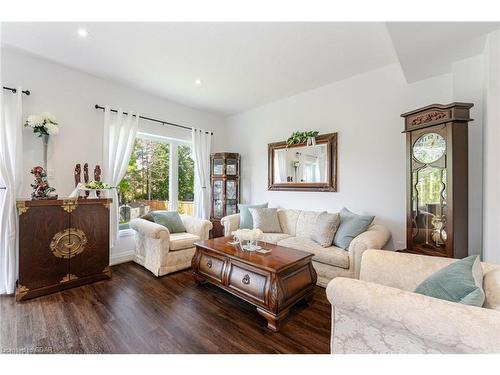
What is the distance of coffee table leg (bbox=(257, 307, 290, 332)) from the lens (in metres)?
1.76

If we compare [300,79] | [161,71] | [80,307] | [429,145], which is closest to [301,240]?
[429,145]

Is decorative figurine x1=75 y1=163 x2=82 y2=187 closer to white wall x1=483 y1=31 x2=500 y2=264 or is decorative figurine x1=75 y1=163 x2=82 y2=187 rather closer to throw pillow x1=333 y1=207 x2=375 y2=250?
throw pillow x1=333 y1=207 x2=375 y2=250

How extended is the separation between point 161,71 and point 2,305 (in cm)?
297

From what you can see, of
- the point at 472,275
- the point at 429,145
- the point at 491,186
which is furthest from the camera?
the point at 429,145

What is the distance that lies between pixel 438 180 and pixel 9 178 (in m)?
4.33

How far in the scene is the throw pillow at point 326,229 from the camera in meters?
2.72

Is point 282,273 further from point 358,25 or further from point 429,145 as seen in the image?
point 358,25

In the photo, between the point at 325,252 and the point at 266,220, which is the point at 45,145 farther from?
the point at 325,252

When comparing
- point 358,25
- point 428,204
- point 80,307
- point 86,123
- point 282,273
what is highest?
point 358,25

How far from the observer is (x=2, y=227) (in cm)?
228

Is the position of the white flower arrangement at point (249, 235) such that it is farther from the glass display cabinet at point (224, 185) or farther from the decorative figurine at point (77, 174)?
the decorative figurine at point (77, 174)

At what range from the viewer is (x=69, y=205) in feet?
8.05

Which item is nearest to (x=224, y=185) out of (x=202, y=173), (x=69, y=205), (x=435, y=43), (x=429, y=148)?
(x=202, y=173)

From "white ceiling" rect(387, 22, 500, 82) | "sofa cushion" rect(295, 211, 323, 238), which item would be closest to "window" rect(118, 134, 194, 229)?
"sofa cushion" rect(295, 211, 323, 238)
